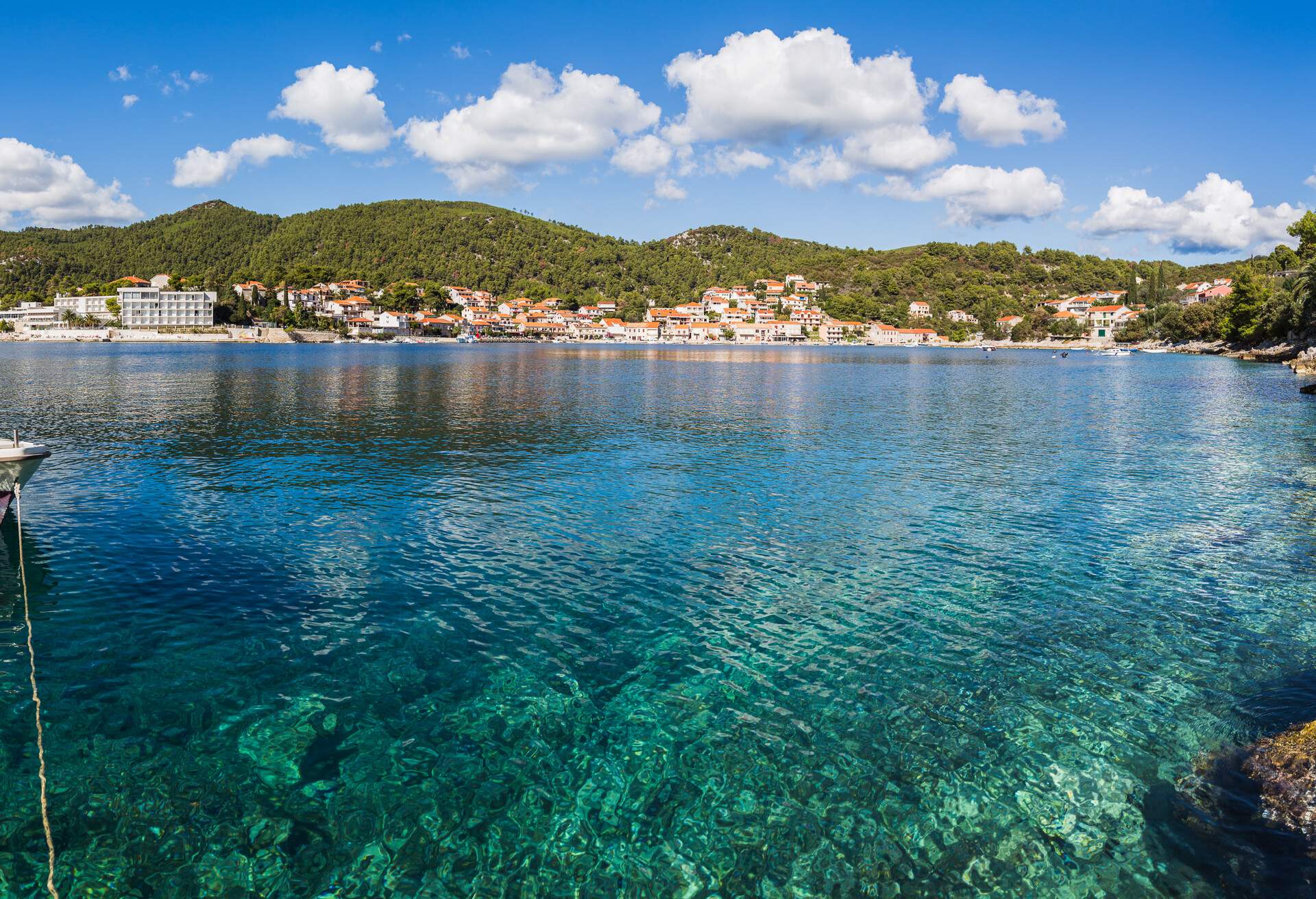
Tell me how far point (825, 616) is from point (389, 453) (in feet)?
62.1

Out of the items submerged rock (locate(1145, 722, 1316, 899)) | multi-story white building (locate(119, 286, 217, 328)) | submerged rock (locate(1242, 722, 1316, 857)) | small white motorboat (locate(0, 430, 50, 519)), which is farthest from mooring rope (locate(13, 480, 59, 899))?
multi-story white building (locate(119, 286, 217, 328))

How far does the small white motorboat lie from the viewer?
50.0ft

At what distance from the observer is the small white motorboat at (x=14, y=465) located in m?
15.2

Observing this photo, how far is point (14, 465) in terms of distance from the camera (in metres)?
15.3

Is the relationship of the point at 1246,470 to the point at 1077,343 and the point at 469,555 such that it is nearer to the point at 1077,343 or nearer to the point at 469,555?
the point at 469,555

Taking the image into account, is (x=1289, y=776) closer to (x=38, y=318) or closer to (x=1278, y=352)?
(x=1278, y=352)

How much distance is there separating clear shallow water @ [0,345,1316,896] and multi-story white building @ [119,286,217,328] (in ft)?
617

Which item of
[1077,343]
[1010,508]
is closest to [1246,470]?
[1010,508]

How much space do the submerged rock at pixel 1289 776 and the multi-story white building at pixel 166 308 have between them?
212410mm

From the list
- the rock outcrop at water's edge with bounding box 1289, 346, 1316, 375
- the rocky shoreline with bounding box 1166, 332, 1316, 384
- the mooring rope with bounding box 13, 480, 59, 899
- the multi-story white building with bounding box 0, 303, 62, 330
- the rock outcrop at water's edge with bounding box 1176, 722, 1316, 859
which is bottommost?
the mooring rope with bounding box 13, 480, 59, 899

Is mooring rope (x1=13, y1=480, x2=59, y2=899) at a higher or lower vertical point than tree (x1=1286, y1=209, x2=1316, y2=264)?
lower

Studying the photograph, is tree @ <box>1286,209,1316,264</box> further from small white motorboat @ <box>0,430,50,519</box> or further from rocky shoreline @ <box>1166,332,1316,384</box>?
small white motorboat @ <box>0,430,50,519</box>

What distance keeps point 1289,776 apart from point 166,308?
727ft

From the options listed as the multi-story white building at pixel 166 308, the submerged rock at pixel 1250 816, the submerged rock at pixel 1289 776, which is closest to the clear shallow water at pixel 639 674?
the submerged rock at pixel 1250 816
